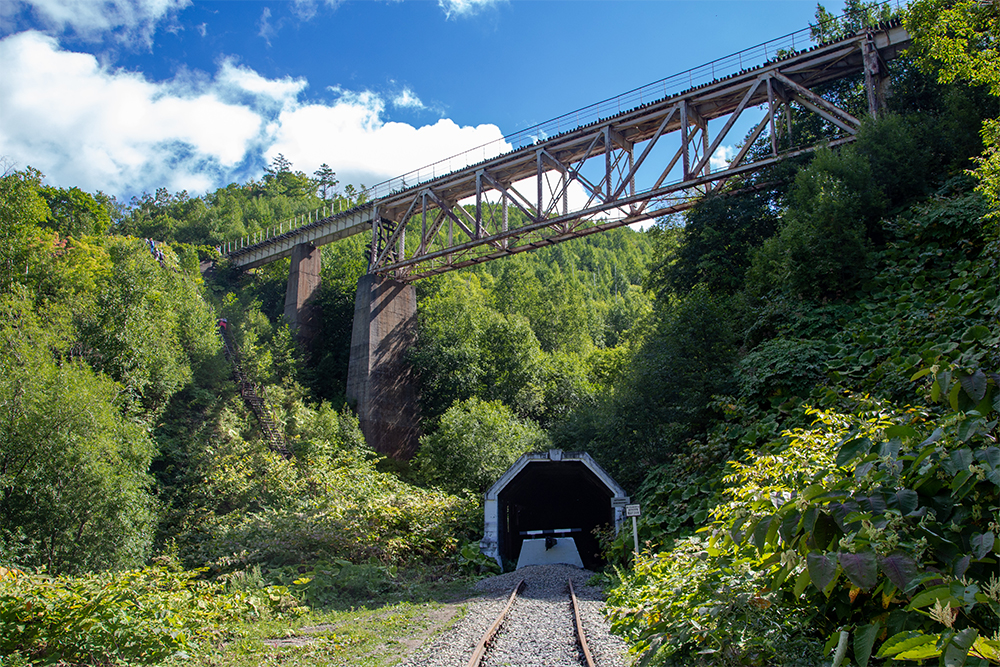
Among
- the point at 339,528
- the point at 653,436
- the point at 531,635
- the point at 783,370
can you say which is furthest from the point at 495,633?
the point at 653,436

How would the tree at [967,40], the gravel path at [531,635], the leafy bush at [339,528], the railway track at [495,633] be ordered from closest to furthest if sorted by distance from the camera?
the railway track at [495,633] < the gravel path at [531,635] < the tree at [967,40] < the leafy bush at [339,528]

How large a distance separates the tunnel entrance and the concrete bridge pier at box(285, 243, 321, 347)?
53.9ft

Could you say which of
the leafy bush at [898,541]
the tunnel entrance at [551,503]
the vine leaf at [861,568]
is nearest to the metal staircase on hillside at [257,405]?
the tunnel entrance at [551,503]

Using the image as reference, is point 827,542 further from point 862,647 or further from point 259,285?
point 259,285

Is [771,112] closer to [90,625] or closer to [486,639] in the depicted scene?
[486,639]

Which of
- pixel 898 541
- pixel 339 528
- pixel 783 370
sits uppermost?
pixel 783 370

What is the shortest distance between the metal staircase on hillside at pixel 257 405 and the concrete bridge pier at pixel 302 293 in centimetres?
366

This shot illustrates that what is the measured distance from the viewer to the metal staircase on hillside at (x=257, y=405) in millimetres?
25844

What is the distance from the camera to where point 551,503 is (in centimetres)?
2844

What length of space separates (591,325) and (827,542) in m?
61.1

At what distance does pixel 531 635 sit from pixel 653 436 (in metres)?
10.0

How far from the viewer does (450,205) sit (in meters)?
28.5

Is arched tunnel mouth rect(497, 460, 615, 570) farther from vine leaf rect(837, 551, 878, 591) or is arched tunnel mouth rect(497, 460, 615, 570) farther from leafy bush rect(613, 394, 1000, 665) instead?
vine leaf rect(837, 551, 878, 591)

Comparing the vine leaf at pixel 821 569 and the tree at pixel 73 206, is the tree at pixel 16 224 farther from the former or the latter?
the vine leaf at pixel 821 569
